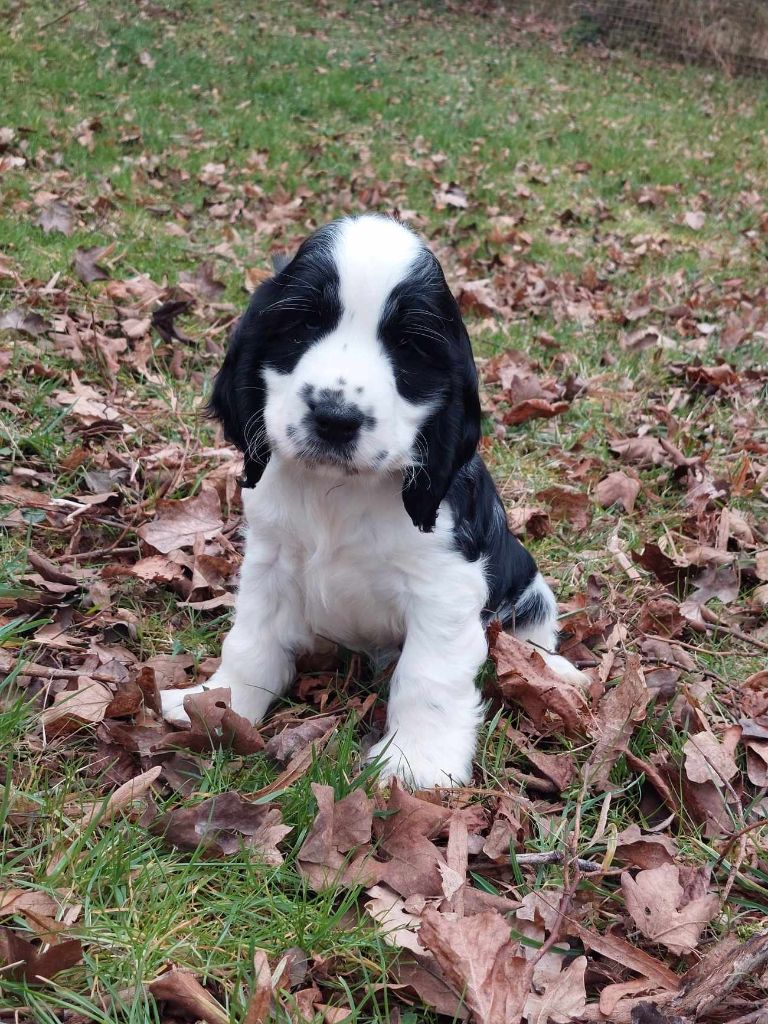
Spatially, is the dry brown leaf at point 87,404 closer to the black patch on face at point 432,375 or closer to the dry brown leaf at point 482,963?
the black patch on face at point 432,375

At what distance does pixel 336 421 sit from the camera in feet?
7.71

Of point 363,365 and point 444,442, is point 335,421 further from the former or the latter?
point 444,442

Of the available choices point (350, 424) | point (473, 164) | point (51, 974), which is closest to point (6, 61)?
point (473, 164)

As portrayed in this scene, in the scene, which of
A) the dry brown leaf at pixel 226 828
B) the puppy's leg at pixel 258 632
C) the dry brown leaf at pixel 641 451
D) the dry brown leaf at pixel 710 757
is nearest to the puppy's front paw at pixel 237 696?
the puppy's leg at pixel 258 632

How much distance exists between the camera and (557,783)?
2777 mm

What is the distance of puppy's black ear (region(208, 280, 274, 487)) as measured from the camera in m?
2.62

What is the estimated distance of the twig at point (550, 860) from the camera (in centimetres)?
239

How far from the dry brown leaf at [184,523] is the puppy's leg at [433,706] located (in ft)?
4.44

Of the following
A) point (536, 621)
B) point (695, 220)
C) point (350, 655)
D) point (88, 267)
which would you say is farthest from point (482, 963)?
point (695, 220)

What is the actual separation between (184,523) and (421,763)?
171cm

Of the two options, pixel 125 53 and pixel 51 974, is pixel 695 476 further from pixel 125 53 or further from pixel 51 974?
pixel 125 53

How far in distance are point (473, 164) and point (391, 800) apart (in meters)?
10.2

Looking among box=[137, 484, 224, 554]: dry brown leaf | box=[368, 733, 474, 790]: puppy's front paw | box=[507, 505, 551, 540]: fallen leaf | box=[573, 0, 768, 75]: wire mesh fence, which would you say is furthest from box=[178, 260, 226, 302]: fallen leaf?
box=[573, 0, 768, 75]: wire mesh fence

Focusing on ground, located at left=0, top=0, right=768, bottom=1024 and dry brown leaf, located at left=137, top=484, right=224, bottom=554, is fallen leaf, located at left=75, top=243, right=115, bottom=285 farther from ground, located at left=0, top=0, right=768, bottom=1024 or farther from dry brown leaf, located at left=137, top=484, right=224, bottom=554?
dry brown leaf, located at left=137, top=484, right=224, bottom=554
